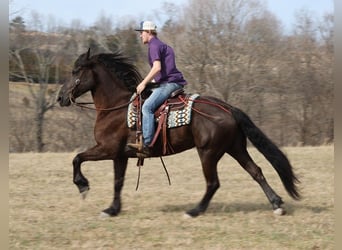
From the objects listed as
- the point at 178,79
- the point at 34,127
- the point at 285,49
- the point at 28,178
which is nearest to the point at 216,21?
the point at 285,49

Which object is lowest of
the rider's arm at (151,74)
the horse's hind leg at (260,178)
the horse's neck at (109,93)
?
the horse's hind leg at (260,178)

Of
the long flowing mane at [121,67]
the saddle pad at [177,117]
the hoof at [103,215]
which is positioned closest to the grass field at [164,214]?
the hoof at [103,215]

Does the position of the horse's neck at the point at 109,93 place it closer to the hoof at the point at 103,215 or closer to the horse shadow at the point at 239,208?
the hoof at the point at 103,215

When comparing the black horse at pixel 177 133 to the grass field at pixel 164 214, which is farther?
the black horse at pixel 177 133

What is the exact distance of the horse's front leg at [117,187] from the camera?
6996 millimetres

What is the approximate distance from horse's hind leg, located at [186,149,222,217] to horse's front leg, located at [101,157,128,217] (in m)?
1.01

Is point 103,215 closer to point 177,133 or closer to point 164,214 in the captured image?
point 164,214

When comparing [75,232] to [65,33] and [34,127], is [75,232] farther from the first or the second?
[65,33]

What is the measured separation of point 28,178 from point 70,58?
2138 centimetres

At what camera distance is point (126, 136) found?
707cm

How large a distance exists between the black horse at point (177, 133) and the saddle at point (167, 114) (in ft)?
0.26

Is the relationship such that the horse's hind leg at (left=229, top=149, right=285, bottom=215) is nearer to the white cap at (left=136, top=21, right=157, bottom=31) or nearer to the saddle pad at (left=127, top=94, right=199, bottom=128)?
the saddle pad at (left=127, top=94, right=199, bottom=128)

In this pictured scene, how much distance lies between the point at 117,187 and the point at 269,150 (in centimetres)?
222

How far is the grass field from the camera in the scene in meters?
5.69
